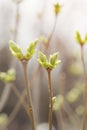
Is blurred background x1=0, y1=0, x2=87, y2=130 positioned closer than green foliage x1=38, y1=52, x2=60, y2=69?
No

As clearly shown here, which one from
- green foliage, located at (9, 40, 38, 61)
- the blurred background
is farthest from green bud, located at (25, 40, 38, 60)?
the blurred background

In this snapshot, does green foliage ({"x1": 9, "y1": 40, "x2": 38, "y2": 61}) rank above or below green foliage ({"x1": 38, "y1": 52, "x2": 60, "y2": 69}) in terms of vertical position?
above

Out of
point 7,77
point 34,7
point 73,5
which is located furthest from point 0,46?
point 7,77

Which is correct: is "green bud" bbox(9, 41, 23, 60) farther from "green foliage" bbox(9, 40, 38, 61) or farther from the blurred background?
the blurred background

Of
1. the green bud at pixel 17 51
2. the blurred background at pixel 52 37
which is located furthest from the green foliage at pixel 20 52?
the blurred background at pixel 52 37

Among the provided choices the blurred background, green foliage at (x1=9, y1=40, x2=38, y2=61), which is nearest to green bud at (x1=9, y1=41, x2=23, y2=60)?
green foliage at (x1=9, y1=40, x2=38, y2=61)

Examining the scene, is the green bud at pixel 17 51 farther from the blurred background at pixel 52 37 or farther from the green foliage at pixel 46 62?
the blurred background at pixel 52 37

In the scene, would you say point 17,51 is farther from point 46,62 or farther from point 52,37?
point 52,37

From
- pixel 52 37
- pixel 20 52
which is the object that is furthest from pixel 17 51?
pixel 52 37

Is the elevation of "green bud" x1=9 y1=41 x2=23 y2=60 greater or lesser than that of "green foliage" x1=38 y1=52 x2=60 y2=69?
greater

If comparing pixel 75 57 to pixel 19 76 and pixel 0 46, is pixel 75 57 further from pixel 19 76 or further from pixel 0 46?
pixel 19 76

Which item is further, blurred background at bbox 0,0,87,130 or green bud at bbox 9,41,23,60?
blurred background at bbox 0,0,87,130
